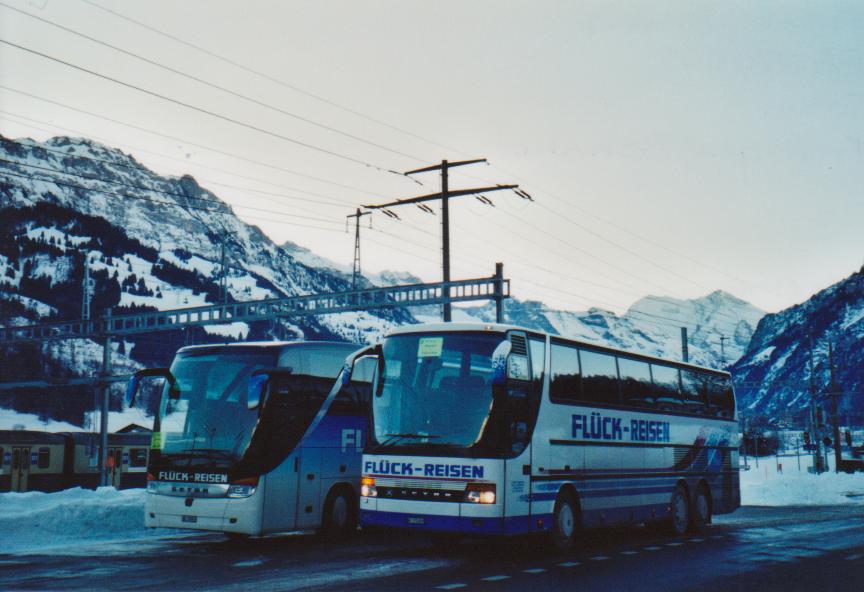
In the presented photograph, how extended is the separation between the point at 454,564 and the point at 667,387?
733 cm

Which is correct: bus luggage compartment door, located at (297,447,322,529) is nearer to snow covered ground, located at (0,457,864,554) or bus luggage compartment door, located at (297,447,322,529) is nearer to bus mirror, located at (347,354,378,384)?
bus mirror, located at (347,354,378,384)

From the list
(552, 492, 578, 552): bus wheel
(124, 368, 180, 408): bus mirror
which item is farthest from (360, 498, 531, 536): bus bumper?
(124, 368, 180, 408): bus mirror

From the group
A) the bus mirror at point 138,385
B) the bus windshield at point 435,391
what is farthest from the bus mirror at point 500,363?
the bus mirror at point 138,385

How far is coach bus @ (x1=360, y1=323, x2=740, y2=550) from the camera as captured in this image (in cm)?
1322

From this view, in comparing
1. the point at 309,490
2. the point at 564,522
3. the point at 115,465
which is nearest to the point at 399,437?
the point at 564,522

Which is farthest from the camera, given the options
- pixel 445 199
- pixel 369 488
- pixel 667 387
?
pixel 445 199

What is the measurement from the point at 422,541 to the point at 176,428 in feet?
15.4

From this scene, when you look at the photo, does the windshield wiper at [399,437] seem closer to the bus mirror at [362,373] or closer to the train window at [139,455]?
the bus mirror at [362,373]

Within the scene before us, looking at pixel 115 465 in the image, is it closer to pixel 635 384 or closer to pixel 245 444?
pixel 245 444

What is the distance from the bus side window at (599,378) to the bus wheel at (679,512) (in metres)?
3.32

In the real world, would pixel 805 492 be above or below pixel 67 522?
below

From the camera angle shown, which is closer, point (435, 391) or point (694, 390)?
point (435, 391)

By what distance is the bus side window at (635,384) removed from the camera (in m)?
17.1

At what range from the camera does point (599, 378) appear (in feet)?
53.1
